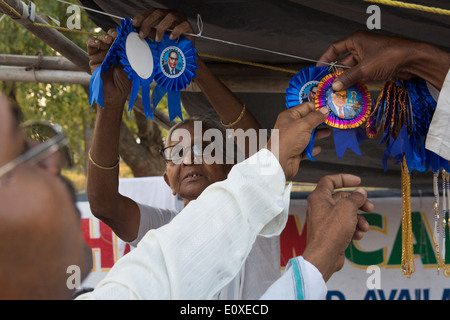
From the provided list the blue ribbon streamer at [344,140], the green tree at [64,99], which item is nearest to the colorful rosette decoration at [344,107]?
the blue ribbon streamer at [344,140]

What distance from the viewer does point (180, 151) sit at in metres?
1.99

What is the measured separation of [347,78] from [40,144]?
2.93 ft

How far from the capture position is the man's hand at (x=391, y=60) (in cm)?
124

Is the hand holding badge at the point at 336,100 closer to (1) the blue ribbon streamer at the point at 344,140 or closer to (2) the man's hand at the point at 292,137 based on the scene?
(1) the blue ribbon streamer at the point at 344,140

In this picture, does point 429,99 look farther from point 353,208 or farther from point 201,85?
point 201,85

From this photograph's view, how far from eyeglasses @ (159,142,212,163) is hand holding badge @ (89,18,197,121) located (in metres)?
0.51

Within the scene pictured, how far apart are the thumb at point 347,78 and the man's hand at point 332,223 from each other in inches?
13.5

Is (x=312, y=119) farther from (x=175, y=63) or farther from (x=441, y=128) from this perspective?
(x=175, y=63)

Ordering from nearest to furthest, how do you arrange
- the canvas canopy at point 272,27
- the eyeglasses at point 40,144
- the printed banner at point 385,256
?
1. the eyeglasses at point 40,144
2. the canvas canopy at point 272,27
3. the printed banner at point 385,256

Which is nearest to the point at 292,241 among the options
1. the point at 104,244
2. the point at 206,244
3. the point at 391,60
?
the point at 104,244

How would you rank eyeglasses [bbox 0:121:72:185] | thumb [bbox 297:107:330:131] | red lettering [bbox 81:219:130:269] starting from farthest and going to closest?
1. red lettering [bbox 81:219:130:269]
2. thumb [bbox 297:107:330:131]
3. eyeglasses [bbox 0:121:72:185]

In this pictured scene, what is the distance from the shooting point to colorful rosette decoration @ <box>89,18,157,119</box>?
1377 millimetres

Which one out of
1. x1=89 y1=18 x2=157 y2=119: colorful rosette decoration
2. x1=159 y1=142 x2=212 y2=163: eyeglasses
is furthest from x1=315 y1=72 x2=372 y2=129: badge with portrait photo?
x1=159 y1=142 x2=212 y2=163: eyeglasses

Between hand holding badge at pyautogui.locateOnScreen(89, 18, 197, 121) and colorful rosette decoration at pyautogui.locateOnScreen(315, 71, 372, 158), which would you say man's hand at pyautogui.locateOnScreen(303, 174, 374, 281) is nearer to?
colorful rosette decoration at pyautogui.locateOnScreen(315, 71, 372, 158)
